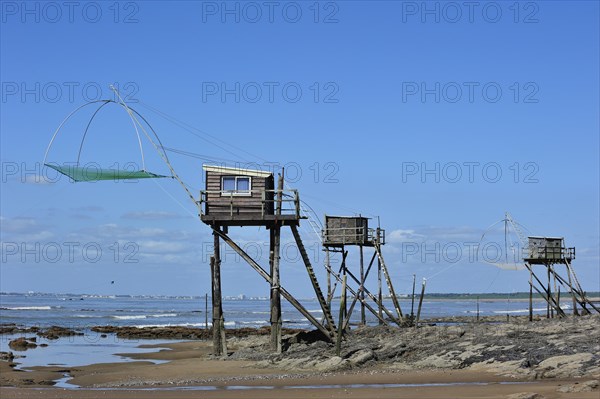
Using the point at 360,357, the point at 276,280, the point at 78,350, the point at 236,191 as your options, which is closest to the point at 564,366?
the point at 360,357

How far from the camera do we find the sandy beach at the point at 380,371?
22250 mm

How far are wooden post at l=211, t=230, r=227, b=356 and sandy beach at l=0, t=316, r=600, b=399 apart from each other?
0.71 meters

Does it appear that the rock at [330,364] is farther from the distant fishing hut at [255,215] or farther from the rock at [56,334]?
the rock at [56,334]

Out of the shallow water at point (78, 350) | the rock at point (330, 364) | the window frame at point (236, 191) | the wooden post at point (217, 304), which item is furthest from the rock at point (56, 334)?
the rock at point (330, 364)

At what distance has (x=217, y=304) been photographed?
1302 inches

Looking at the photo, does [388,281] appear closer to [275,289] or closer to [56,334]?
[275,289]

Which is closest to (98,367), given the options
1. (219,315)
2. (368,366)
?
(219,315)

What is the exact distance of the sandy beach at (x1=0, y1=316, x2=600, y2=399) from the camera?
2225cm

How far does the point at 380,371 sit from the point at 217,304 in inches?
357

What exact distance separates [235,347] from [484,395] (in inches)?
905

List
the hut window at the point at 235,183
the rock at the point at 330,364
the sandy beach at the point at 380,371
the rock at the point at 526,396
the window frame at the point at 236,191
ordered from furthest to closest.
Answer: the hut window at the point at 235,183 → the window frame at the point at 236,191 → the rock at the point at 330,364 → the sandy beach at the point at 380,371 → the rock at the point at 526,396

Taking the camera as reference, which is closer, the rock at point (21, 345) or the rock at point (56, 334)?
the rock at point (21, 345)

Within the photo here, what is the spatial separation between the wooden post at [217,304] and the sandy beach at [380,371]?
0.71 m

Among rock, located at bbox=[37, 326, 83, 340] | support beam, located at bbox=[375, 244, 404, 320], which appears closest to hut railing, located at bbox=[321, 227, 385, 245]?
support beam, located at bbox=[375, 244, 404, 320]
